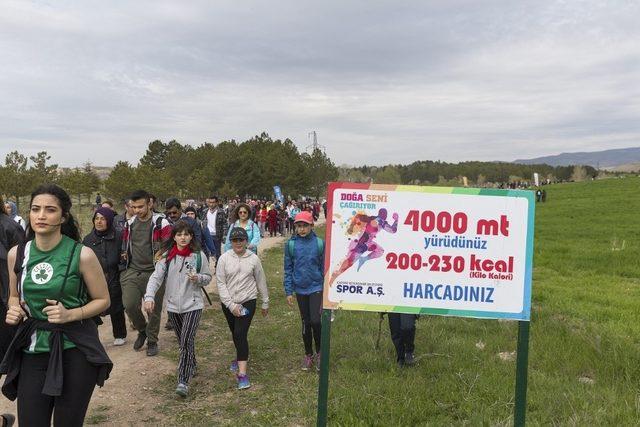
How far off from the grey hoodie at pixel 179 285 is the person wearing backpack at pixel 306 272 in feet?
3.16

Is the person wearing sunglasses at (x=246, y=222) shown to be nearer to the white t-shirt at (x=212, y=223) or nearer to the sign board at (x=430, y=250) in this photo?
the white t-shirt at (x=212, y=223)

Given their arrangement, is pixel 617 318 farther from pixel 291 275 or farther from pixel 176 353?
pixel 176 353

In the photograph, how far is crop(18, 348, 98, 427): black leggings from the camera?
9.36 ft

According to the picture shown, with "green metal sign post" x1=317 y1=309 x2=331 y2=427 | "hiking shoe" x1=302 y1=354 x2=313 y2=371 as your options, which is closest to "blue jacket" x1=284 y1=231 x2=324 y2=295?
"hiking shoe" x1=302 y1=354 x2=313 y2=371

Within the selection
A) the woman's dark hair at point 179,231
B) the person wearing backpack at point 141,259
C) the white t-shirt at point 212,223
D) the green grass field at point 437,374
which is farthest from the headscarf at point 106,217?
the white t-shirt at point 212,223

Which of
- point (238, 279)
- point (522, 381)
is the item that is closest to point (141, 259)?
point (238, 279)

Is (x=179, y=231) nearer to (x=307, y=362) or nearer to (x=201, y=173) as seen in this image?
A: (x=307, y=362)

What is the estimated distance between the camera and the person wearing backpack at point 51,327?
284 centimetres

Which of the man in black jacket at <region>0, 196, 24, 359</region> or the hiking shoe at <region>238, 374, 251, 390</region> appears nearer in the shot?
the man in black jacket at <region>0, 196, 24, 359</region>

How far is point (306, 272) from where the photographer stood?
18.0 ft

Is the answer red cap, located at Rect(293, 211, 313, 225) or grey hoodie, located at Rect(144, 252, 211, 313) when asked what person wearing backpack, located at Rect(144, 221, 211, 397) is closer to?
grey hoodie, located at Rect(144, 252, 211, 313)

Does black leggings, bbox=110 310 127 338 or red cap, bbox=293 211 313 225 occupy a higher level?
red cap, bbox=293 211 313 225

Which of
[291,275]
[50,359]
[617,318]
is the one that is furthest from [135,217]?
[617,318]

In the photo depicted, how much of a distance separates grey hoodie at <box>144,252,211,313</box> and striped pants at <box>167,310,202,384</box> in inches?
2.7
